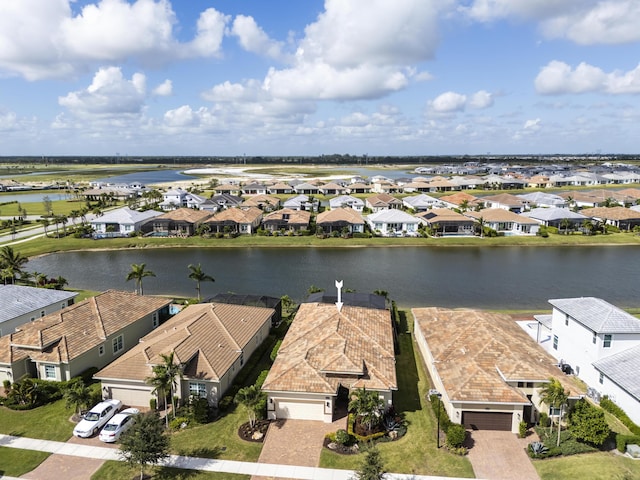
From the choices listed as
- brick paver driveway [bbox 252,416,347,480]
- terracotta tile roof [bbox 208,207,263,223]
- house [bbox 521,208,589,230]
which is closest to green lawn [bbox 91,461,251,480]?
brick paver driveway [bbox 252,416,347,480]

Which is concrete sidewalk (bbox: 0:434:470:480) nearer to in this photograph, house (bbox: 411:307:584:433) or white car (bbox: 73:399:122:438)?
white car (bbox: 73:399:122:438)

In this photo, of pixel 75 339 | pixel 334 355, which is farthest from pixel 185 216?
pixel 334 355

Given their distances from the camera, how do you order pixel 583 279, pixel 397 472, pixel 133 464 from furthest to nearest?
1. pixel 583 279
2. pixel 397 472
3. pixel 133 464

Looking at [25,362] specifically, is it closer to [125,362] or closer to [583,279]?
[125,362]

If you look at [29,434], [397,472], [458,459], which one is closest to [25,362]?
[29,434]

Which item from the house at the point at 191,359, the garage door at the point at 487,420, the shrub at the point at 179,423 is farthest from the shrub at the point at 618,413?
the shrub at the point at 179,423

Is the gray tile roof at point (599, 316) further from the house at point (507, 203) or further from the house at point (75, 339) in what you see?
the house at point (507, 203)
